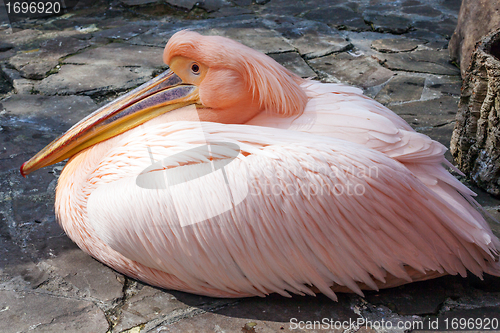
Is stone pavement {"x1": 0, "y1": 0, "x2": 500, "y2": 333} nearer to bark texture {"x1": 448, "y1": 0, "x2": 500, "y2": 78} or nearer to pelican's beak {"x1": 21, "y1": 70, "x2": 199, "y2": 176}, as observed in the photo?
bark texture {"x1": 448, "y1": 0, "x2": 500, "y2": 78}

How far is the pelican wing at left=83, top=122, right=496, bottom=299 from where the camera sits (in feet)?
6.06

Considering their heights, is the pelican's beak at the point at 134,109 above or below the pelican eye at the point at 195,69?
below

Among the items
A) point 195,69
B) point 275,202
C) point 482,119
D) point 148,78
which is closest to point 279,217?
point 275,202

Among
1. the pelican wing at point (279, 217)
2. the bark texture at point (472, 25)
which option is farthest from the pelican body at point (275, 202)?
the bark texture at point (472, 25)

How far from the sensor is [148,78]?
161 inches

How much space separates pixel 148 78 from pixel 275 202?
102 inches

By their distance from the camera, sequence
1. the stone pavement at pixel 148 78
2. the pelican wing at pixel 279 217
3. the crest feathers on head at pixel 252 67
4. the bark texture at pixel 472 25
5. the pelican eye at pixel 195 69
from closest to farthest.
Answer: the pelican wing at pixel 279 217
the stone pavement at pixel 148 78
the crest feathers on head at pixel 252 67
the pelican eye at pixel 195 69
the bark texture at pixel 472 25

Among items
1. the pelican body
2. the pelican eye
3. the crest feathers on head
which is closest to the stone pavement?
the pelican body

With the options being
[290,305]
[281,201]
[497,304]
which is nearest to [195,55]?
[281,201]

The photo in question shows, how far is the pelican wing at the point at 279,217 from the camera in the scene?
1847mm

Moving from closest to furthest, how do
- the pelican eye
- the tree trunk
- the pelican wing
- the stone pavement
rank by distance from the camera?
1. the pelican wing
2. the stone pavement
3. the pelican eye
4. the tree trunk

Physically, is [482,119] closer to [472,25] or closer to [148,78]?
[472,25]

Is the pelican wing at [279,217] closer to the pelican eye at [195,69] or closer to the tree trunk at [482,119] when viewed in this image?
the pelican eye at [195,69]

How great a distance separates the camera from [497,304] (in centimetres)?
204
